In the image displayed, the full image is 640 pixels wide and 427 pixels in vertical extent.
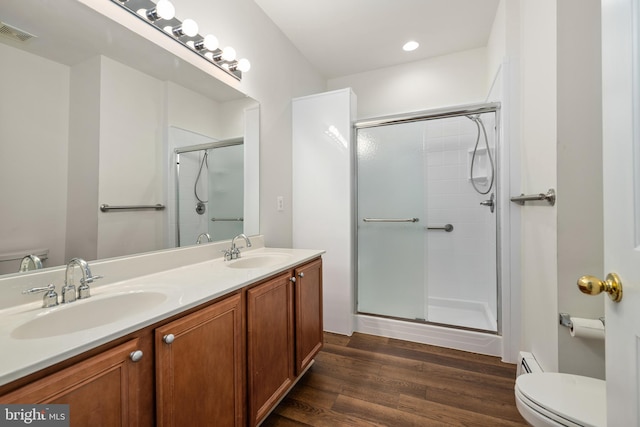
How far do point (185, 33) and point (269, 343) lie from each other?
66.9 inches

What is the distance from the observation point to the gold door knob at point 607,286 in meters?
0.61

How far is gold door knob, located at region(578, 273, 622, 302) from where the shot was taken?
2.00ft

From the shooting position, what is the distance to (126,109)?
1.23 metres

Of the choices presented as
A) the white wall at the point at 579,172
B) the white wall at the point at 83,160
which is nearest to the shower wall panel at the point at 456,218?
the white wall at the point at 579,172

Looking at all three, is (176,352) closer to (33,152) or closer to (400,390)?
(33,152)

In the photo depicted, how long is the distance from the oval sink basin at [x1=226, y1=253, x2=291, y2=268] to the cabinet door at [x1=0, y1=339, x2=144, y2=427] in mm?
913

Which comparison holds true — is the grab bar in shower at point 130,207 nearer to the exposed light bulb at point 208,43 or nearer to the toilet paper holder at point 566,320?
the exposed light bulb at point 208,43

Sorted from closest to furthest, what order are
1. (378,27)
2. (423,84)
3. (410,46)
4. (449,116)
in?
(449,116) → (378,27) → (410,46) → (423,84)

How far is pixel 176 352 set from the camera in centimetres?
84

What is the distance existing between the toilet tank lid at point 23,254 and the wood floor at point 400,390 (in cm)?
126

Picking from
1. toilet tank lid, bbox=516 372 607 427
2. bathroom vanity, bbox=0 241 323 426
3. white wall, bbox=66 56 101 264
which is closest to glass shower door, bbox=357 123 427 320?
bathroom vanity, bbox=0 241 323 426

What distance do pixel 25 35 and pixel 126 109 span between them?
36cm

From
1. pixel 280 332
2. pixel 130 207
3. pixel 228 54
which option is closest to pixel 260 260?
pixel 280 332

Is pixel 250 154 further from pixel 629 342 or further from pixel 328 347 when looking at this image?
pixel 629 342
